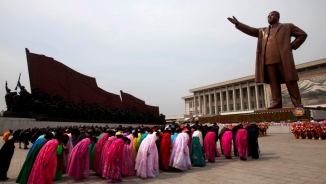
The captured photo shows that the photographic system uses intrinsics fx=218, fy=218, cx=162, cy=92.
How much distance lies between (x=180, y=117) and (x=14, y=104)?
43.2m

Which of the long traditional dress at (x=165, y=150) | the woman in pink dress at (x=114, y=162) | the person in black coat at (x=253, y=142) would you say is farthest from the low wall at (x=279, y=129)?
the woman in pink dress at (x=114, y=162)

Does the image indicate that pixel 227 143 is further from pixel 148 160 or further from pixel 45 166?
pixel 45 166

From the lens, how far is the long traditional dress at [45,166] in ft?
10.9

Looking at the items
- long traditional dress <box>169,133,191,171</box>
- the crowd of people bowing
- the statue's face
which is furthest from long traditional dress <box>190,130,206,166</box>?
the statue's face

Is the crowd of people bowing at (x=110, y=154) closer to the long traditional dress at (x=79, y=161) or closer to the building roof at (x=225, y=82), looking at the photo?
the long traditional dress at (x=79, y=161)

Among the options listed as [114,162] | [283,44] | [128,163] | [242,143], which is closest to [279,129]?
[283,44]

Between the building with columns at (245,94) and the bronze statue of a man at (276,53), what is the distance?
20658mm

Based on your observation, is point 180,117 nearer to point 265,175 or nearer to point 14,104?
point 14,104

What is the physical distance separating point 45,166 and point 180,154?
8.48 ft

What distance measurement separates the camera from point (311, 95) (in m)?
28.7

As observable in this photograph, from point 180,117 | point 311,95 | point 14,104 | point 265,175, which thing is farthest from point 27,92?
point 180,117

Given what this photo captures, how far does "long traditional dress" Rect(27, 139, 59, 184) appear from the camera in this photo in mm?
3320

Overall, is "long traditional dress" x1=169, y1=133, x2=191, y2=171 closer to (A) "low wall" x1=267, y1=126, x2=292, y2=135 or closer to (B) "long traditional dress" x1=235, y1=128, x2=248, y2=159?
(B) "long traditional dress" x1=235, y1=128, x2=248, y2=159

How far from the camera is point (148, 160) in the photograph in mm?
4367
